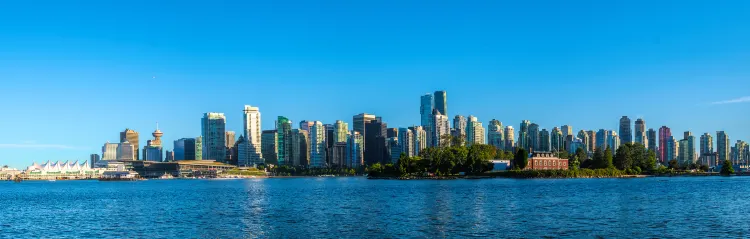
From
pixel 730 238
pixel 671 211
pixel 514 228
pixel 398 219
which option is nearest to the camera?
pixel 730 238

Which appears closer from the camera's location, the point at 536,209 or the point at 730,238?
the point at 730,238

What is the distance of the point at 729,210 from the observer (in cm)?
7012

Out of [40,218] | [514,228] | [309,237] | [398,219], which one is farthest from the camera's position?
[40,218]

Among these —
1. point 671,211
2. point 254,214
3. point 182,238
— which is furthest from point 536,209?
point 182,238

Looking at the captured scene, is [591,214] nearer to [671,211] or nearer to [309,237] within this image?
[671,211]

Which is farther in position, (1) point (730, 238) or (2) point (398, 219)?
(2) point (398, 219)

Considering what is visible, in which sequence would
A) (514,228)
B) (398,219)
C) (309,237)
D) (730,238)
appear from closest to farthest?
1. (730,238)
2. (309,237)
3. (514,228)
4. (398,219)

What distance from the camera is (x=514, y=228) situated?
181 ft

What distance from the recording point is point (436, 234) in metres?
52.2

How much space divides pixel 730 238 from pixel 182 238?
4008 cm

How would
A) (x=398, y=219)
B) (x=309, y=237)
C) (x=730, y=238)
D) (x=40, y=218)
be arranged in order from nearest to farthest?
(x=730, y=238) → (x=309, y=237) → (x=398, y=219) → (x=40, y=218)

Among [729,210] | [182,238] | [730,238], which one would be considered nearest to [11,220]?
[182,238]

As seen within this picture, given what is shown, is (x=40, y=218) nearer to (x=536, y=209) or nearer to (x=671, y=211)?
(x=536, y=209)

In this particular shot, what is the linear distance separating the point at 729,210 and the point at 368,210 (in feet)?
122
